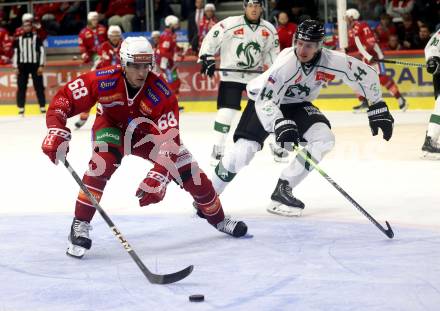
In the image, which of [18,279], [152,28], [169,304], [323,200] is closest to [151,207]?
[323,200]

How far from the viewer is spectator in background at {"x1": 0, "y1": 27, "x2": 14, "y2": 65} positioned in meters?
15.4

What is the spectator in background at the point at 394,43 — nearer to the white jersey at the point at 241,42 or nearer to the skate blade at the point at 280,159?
the white jersey at the point at 241,42

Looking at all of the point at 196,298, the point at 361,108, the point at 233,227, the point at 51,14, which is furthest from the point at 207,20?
the point at 196,298

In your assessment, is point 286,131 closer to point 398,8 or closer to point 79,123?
point 79,123

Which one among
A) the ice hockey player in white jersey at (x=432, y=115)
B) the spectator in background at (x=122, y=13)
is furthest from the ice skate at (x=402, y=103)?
the spectator in background at (x=122, y=13)

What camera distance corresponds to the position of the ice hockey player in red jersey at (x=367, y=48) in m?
12.8

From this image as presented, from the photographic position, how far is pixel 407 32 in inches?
547

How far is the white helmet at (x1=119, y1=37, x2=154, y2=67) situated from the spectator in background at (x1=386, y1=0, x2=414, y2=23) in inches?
396

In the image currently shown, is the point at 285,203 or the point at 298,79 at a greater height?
the point at 298,79

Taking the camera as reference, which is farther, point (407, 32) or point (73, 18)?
point (73, 18)

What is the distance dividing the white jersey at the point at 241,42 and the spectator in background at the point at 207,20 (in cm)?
594

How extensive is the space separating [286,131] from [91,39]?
964 cm

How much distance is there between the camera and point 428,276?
4246mm

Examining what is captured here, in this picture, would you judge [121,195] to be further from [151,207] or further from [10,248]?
[10,248]
